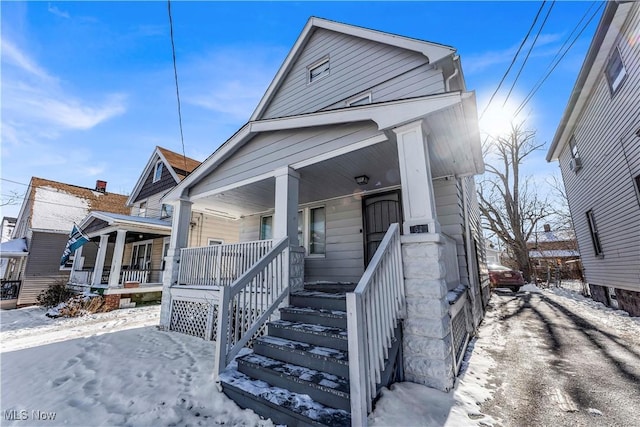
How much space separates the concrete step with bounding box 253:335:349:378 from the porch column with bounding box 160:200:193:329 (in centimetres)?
397

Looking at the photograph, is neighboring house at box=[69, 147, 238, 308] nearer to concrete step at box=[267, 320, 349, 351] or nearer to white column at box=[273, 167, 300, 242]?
white column at box=[273, 167, 300, 242]

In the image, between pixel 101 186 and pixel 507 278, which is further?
pixel 101 186

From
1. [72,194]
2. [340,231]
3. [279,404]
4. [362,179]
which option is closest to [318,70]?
[362,179]

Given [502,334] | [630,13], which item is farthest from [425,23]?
[502,334]

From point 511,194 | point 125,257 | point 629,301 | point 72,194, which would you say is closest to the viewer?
point 629,301

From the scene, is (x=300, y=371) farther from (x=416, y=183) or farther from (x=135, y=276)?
(x=135, y=276)

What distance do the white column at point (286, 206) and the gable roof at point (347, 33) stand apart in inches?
156

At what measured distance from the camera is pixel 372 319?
2396 mm

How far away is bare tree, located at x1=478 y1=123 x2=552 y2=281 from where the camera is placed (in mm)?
16500

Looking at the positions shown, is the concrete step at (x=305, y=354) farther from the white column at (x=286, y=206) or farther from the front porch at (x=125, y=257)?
the front porch at (x=125, y=257)

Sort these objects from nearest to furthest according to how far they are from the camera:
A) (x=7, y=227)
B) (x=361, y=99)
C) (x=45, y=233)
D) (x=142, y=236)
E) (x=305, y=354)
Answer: (x=305, y=354) → (x=361, y=99) → (x=142, y=236) → (x=45, y=233) → (x=7, y=227)

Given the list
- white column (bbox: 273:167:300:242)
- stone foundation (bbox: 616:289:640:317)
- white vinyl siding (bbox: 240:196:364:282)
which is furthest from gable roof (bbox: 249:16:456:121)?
stone foundation (bbox: 616:289:640:317)

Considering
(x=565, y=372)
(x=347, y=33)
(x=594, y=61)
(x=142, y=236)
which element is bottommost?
(x=565, y=372)

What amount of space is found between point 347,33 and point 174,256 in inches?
290
